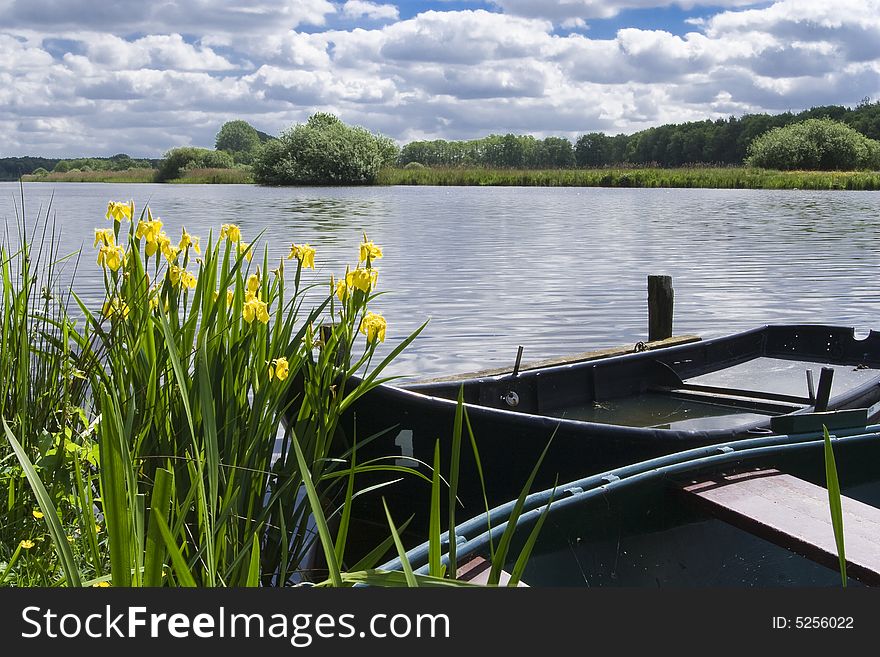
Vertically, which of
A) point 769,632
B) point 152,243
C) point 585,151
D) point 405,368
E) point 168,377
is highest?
point 585,151

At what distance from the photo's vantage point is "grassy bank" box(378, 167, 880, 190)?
4912 centimetres

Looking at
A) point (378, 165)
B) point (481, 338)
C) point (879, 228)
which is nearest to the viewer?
point (481, 338)

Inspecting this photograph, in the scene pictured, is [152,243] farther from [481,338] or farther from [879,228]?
[879,228]

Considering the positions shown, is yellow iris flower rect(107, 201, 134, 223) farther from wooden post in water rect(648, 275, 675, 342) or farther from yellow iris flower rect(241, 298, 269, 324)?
wooden post in water rect(648, 275, 675, 342)

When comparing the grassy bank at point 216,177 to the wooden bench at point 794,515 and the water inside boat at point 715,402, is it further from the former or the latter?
the wooden bench at point 794,515

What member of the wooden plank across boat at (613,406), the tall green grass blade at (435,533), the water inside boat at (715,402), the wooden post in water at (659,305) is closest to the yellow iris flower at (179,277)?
the wooden plank across boat at (613,406)

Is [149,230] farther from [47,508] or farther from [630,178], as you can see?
[630,178]

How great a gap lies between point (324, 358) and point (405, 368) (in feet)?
20.1

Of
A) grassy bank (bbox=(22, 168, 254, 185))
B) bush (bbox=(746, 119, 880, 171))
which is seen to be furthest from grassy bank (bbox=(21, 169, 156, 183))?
bush (bbox=(746, 119, 880, 171))

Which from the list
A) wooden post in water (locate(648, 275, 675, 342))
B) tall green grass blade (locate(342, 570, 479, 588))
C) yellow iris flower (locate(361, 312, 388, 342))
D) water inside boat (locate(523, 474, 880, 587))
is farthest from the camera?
wooden post in water (locate(648, 275, 675, 342))

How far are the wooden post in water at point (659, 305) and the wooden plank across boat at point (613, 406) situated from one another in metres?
Result: 0.70

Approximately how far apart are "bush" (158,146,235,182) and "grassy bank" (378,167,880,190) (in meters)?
14.9

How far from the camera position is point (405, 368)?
30.3ft

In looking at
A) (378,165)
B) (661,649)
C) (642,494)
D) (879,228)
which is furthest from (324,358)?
(378,165)
